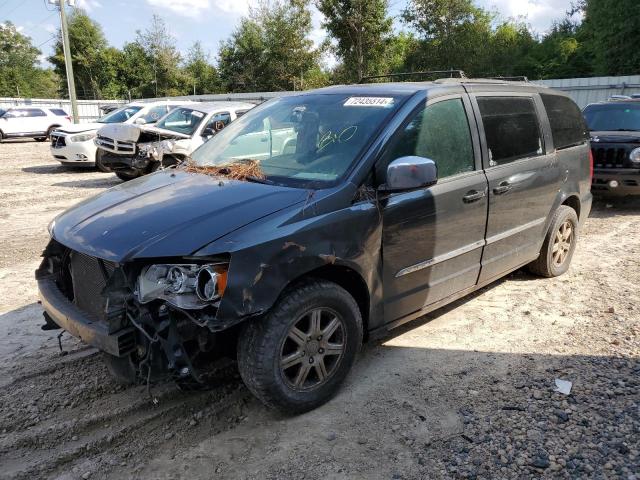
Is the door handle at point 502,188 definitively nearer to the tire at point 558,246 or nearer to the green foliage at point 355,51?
the tire at point 558,246

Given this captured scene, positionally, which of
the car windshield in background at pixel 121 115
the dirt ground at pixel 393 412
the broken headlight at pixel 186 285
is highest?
the car windshield in background at pixel 121 115

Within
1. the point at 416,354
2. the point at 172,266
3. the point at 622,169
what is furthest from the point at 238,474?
the point at 622,169

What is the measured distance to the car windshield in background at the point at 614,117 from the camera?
31.2 feet

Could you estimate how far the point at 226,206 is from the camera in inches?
119

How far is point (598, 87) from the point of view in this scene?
65.4 ft

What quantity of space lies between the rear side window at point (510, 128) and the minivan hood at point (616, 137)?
5048mm

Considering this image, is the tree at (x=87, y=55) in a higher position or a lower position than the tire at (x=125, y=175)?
higher

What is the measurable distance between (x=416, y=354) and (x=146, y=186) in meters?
2.33

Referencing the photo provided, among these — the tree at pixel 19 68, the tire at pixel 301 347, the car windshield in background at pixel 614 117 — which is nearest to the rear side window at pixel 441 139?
the tire at pixel 301 347

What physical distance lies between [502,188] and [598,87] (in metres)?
18.9

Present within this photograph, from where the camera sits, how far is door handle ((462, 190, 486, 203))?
12.8ft

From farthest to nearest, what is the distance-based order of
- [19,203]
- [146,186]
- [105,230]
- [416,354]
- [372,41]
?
1. [372,41]
2. [19,203]
3. [416,354]
4. [146,186]
5. [105,230]

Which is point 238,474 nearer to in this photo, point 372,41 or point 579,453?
point 579,453

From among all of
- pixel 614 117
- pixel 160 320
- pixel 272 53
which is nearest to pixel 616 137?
pixel 614 117
